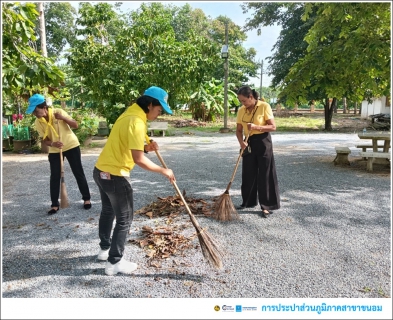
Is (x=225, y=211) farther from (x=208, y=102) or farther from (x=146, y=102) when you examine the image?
(x=208, y=102)

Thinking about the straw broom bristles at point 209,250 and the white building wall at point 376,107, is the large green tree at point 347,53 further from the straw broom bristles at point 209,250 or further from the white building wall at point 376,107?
the white building wall at point 376,107

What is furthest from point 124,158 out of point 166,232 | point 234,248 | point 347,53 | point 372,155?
point 372,155

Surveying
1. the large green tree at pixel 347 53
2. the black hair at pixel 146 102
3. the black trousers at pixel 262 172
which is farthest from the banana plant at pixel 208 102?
the black hair at pixel 146 102

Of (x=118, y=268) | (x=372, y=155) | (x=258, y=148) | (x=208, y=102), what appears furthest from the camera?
(x=208, y=102)

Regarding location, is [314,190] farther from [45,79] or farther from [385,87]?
[45,79]

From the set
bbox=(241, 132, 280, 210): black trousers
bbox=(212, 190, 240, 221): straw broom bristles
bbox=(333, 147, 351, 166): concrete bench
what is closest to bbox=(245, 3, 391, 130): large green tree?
bbox=(333, 147, 351, 166): concrete bench

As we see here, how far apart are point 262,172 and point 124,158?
6.39ft

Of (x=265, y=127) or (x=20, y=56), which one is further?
(x=265, y=127)

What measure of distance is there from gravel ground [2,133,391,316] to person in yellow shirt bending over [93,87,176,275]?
0.42 meters

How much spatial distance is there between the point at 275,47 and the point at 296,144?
24.5 ft

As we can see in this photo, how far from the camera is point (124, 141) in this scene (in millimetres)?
2332

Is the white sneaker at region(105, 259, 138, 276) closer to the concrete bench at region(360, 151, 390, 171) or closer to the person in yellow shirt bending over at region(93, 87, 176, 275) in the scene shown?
the person in yellow shirt bending over at region(93, 87, 176, 275)

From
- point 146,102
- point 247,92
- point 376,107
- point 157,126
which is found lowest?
point 157,126

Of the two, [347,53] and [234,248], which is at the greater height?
[347,53]
